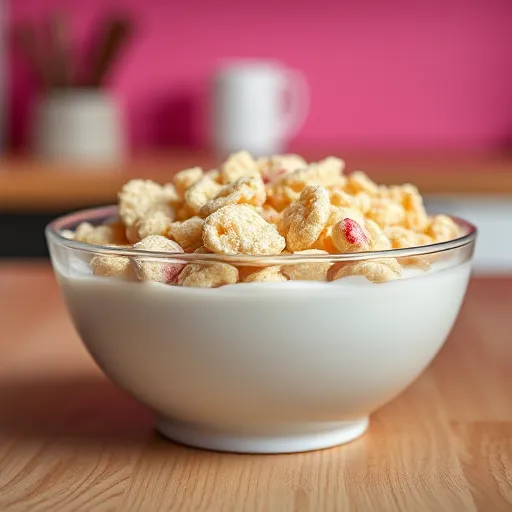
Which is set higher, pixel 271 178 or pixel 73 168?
pixel 271 178

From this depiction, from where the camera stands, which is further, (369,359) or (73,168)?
(73,168)

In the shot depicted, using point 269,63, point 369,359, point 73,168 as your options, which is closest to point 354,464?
point 369,359

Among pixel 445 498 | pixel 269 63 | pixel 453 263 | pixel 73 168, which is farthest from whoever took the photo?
pixel 269 63

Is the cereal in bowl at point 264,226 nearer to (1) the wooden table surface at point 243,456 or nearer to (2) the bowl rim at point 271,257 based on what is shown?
(2) the bowl rim at point 271,257

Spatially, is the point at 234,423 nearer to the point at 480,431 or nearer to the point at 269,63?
A: the point at 480,431

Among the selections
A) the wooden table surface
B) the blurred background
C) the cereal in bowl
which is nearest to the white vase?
the blurred background

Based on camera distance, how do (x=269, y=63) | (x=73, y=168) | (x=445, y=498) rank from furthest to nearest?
1. (x=269, y=63)
2. (x=73, y=168)
3. (x=445, y=498)

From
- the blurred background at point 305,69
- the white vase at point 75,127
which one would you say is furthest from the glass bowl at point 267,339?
the blurred background at point 305,69

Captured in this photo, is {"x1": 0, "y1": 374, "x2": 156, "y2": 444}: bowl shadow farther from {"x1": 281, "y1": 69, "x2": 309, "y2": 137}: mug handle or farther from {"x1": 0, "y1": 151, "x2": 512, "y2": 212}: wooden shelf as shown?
{"x1": 281, "y1": 69, "x2": 309, "y2": 137}: mug handle
